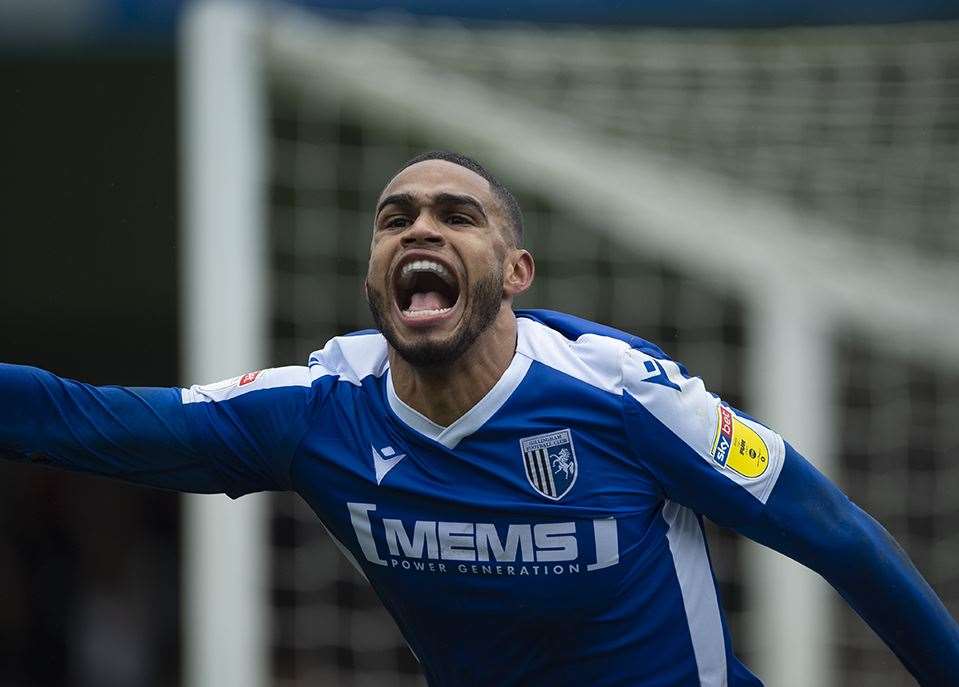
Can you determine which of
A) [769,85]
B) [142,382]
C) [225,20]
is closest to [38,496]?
[142,382]

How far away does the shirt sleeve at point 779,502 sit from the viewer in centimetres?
333

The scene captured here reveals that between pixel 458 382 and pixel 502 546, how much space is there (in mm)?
413

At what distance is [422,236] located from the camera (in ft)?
11.5

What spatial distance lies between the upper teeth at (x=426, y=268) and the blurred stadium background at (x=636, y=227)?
270 cm

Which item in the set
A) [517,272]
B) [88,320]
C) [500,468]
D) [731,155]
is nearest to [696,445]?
[500,468]

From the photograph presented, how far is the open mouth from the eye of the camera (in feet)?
11.5

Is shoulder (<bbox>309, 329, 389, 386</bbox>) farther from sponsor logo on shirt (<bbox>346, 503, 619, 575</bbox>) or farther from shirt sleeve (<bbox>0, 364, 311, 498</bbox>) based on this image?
sponsor logo on shirt (<bbox>346, 503, 619, 575</bbox>)

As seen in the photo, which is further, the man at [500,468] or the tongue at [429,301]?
the tongue at [429,301]

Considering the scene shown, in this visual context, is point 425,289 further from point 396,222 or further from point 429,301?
point 396,222

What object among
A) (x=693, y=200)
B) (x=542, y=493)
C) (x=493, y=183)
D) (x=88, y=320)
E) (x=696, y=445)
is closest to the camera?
(x=696, y=445)

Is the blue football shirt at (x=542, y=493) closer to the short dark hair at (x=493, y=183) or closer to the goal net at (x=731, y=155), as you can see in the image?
the short dark hair at (x=493, y=183)

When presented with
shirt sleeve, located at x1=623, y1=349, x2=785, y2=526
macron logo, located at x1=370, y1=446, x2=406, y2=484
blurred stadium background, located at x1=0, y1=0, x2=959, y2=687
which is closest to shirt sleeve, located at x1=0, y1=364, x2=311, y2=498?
macron logo, located at x1=370, y1=446, x2=406, y2=484

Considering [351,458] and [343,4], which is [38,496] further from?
[351,458]

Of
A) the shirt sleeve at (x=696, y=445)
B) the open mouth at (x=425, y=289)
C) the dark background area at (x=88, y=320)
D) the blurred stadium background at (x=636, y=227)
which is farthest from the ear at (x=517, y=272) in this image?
the dark background area at (x=88, y=320)
